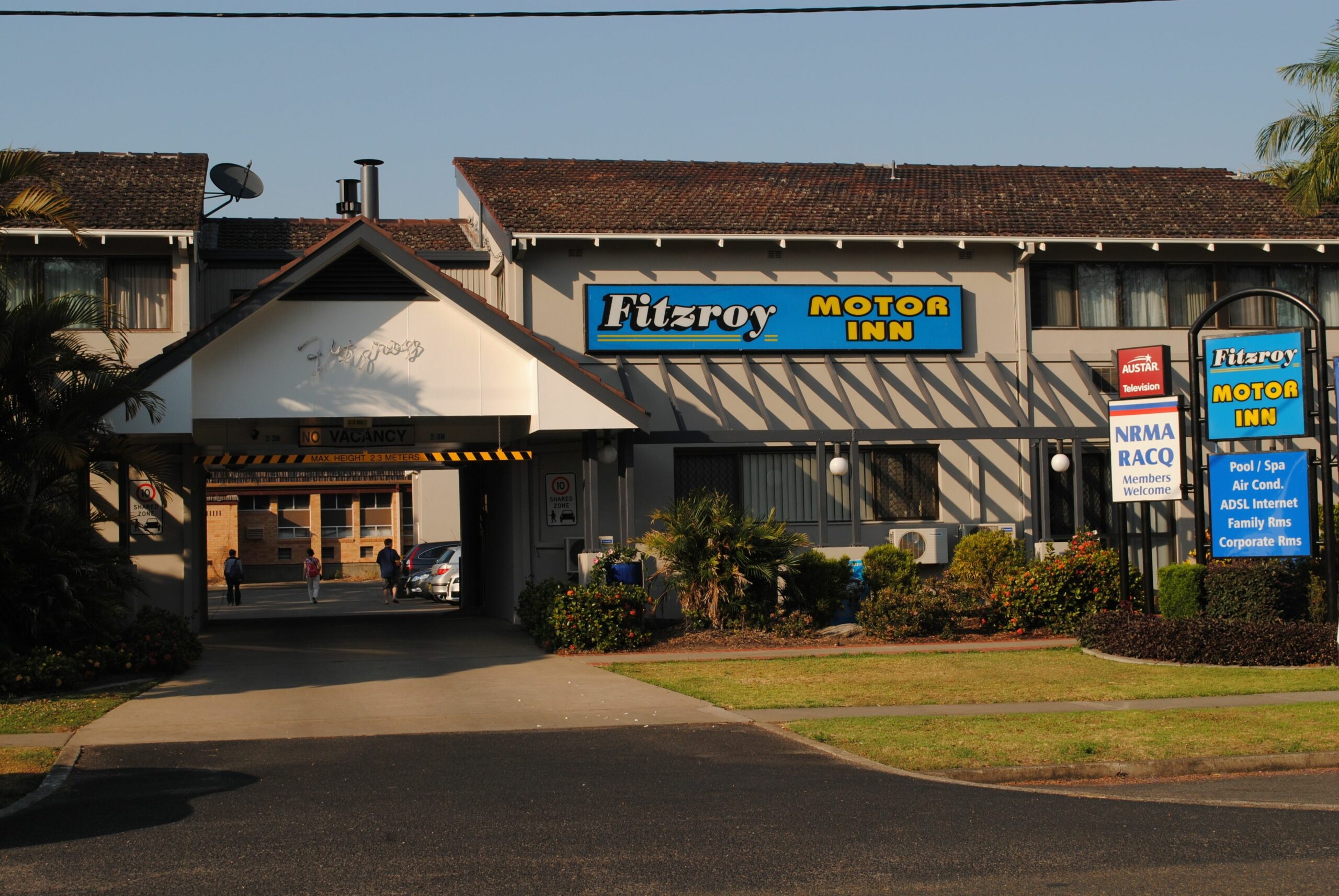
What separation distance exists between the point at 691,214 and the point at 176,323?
8768 mm

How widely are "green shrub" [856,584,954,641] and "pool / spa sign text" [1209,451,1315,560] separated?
389 centimetres

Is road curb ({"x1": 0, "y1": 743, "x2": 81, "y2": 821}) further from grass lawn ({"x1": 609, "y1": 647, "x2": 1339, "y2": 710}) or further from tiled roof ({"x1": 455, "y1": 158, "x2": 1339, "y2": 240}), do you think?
tiled roof ({"x1": 455, "y1": 158, "x2": 1339, "y2": 240})

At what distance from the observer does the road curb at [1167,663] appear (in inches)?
633

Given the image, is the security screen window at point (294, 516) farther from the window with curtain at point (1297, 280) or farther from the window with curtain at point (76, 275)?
the window with curtain at point (1297, 280)

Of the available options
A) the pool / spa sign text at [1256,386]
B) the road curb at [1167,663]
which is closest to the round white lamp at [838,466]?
the road curb at [1167,663]

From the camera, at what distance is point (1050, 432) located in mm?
22109

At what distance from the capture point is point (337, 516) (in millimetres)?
58438

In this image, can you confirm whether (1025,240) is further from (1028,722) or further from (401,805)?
(401,805)

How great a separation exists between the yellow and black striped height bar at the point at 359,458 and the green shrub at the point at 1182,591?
9489 millimetres

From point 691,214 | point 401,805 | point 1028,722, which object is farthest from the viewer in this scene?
point 691,214

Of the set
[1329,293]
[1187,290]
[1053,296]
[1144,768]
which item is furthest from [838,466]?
[1144,768]

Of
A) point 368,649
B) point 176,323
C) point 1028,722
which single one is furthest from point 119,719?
point 176,323

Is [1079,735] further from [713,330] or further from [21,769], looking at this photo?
[713,330]

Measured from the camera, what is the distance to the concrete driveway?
41.6 feet
